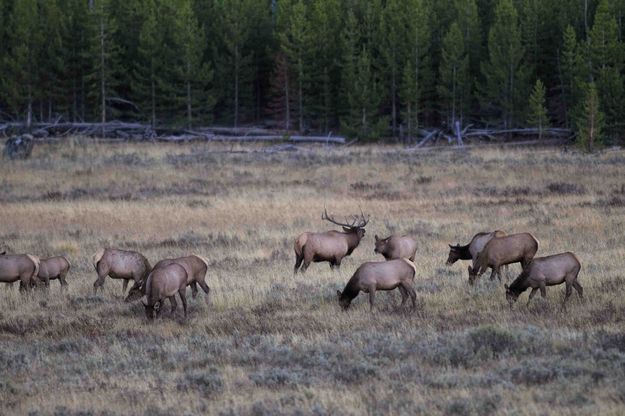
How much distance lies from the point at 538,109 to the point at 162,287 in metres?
37.9

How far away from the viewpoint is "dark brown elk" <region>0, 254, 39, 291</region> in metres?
15.3

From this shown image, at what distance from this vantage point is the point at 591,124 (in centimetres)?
4231

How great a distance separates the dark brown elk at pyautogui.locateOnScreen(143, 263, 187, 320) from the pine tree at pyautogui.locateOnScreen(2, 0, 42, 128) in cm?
4368

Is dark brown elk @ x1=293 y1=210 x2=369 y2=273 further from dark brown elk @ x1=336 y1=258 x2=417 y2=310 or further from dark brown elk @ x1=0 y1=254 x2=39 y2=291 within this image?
dark brown elk @ x1=0 y1=254 x2=39 y2=291

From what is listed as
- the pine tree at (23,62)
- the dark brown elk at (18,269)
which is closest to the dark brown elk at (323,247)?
the dark brown elk at (18,269)

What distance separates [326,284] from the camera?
15695 mm

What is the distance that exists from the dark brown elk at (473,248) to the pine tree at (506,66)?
115 ft

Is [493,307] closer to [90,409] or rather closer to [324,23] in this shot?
[90,409]

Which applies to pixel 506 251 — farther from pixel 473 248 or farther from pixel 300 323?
pixel 300 323

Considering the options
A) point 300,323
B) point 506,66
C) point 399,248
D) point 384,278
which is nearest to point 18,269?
point 300,323

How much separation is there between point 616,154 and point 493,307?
1168 inches

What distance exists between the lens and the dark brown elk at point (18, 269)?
1531 centimetres

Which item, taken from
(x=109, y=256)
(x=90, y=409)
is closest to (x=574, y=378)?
(x=90, y=409)

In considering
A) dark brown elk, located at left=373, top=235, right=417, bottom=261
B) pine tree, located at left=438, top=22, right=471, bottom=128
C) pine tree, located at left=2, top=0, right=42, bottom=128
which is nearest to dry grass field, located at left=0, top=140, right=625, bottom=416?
dark brown elk, located at left=373, top=235, right=417, bottom=261
